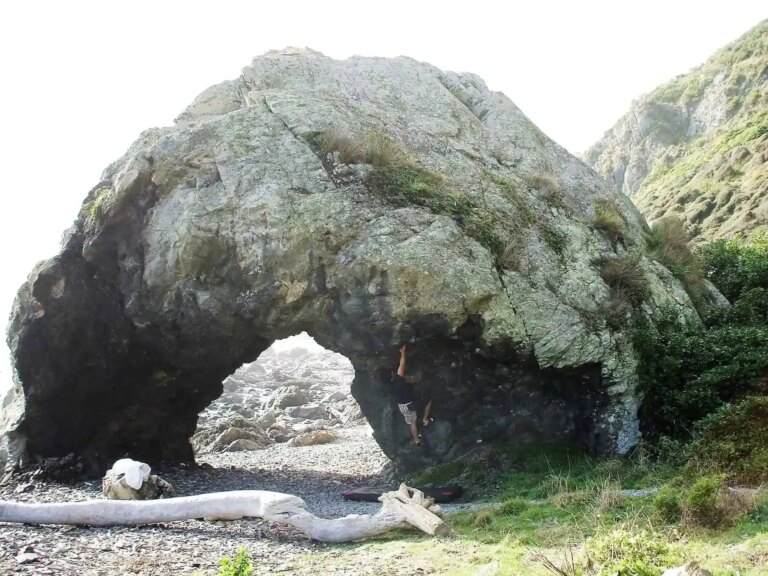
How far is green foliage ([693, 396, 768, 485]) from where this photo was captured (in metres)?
11.3

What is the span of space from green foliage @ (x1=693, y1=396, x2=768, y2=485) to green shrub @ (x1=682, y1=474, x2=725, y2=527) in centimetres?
233

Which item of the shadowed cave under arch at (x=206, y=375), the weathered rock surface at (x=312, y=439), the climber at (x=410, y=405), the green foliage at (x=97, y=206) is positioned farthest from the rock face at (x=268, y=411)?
the green foliage at (x=97, y=206)

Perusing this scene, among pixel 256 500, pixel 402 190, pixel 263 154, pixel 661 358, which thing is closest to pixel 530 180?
pixel 402 190

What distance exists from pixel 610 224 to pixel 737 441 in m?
9.77

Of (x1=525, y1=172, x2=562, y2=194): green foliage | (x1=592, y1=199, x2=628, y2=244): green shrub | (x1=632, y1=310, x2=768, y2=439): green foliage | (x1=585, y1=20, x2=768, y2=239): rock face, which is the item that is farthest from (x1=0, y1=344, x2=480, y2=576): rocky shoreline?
(x1=585, y1=20, x2=768, y2=239): rock face

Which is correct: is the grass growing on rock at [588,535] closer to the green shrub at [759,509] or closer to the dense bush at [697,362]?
the green shrub at [759,509]

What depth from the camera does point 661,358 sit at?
54.6 feet

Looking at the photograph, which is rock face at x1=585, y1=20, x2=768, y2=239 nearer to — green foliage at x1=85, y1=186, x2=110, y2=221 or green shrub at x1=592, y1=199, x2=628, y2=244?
green shrub at x1=592, y1=199, x2=628, y2=244

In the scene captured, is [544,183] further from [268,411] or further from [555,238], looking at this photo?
[268,411]

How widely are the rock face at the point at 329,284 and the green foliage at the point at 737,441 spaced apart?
2.76 m

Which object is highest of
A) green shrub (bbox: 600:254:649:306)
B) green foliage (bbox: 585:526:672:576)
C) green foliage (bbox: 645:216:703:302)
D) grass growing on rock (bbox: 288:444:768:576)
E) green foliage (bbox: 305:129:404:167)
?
green foliage (bbox: 305:129:404:167)

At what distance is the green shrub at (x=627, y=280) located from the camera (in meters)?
18.2

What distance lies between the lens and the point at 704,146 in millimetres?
50125

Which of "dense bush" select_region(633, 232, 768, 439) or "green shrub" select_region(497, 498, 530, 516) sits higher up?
"dense bush" select_region(633, 232, 768, 439)
